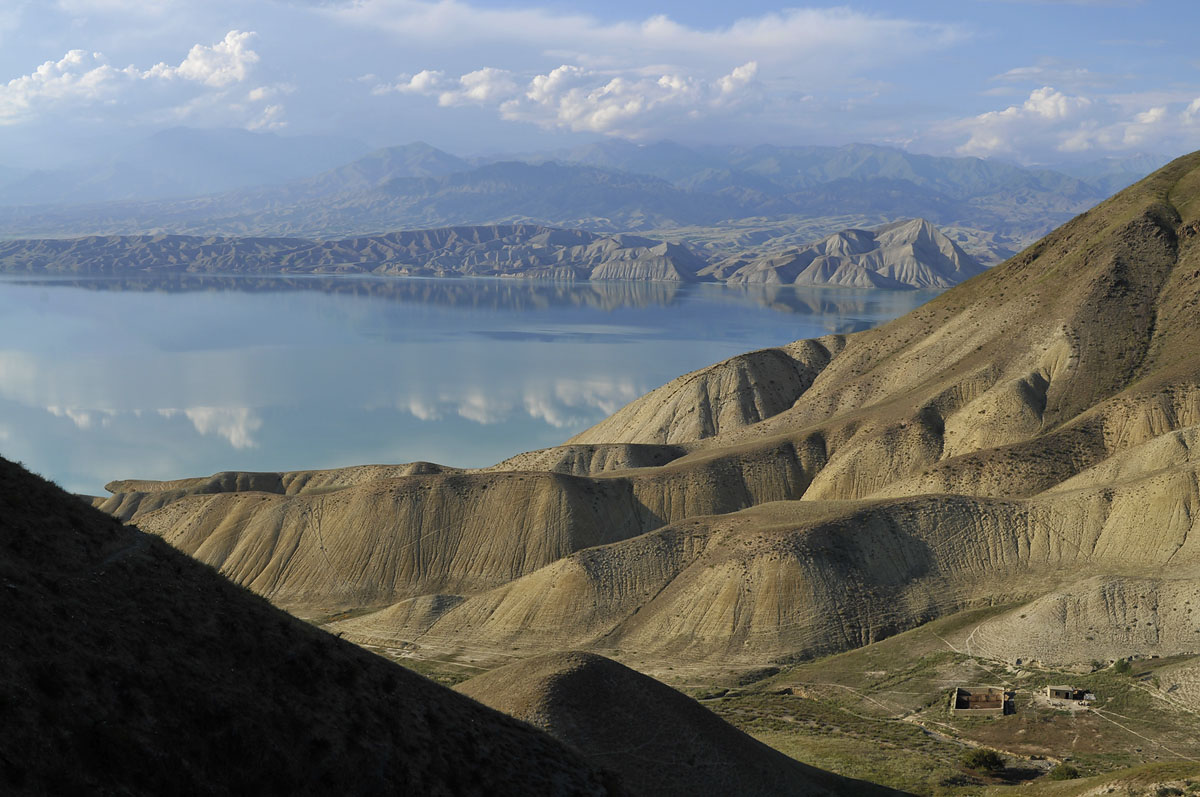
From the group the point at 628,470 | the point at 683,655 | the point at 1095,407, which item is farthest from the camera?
the point at 628,470

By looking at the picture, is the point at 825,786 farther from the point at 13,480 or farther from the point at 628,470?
the point at 628,470

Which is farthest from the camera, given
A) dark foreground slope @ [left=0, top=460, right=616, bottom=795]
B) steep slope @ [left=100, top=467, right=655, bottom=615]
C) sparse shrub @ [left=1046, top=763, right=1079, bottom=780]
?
steep slope @ [left=100, top=467, right=655, bottom=615]

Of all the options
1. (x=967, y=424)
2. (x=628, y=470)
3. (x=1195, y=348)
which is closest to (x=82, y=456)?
(x=628, y=470)

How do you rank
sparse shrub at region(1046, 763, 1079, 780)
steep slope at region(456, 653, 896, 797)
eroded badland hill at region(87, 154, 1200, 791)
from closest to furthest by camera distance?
steep slope at region(456, 653, 896, 797)
sparse shrub at region(1046, 763, 1079, 780)
eroded badland hill at region(87, 154, 1200, 791)

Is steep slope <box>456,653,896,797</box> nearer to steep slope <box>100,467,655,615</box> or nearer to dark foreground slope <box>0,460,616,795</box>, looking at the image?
dark foreground slope <box>0,460,616,795</box>

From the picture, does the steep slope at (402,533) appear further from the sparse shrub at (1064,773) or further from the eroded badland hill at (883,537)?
the sparse shrub at (1064,773)

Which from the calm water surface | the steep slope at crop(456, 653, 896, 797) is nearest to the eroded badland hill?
the steep slope at crop(456, 653, 896, 797)

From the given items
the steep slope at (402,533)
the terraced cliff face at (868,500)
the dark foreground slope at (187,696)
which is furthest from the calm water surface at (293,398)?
the dark foreground slope at (187,696)
